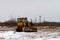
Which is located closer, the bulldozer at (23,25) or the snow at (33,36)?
the snow at (33,36)

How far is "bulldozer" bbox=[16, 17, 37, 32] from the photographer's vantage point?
73.8 inches

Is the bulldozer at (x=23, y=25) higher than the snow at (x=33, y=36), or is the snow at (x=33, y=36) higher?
the bulldozer at (x=23, y=25)

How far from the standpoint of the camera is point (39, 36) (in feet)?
5.37

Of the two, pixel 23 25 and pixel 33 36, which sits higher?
pixel 23 25

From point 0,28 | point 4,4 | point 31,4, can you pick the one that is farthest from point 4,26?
point 31,4

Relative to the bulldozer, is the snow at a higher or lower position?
lower

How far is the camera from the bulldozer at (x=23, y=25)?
6.15 feet

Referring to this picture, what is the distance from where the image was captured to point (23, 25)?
1920 millimetres

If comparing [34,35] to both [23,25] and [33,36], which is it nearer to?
[33,36]

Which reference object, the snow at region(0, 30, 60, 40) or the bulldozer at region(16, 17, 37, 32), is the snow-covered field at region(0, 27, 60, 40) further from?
the bulldozer at region(16, 17, 37, 32)

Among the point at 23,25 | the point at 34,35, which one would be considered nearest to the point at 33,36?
the point at 34,35

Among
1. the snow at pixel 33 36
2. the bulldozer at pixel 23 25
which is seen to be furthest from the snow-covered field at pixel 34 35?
the bulldozer at pixel 23 25

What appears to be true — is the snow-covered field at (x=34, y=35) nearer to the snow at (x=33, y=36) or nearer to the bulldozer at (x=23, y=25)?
the snow at (x=33, y=36)

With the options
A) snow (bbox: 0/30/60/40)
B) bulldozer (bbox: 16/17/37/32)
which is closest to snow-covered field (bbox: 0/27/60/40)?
snow (bbox: 0/30/60/40)
